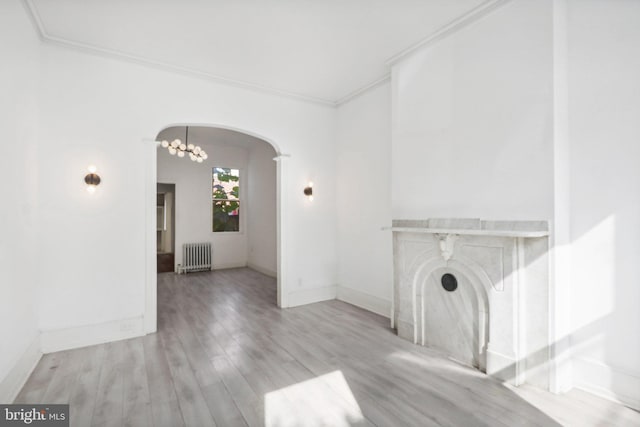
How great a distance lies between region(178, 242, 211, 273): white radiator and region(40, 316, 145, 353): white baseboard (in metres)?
4.18

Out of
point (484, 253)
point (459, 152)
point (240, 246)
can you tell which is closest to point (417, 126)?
point (459, 152)

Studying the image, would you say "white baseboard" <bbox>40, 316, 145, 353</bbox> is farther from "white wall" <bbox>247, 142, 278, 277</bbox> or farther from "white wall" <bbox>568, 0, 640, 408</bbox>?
"white wall" <bbox>568, 0, 640, 408</bbox>

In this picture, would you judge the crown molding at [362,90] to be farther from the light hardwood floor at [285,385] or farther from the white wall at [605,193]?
the light hardwood floor at [285,385]

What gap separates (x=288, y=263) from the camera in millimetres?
4809

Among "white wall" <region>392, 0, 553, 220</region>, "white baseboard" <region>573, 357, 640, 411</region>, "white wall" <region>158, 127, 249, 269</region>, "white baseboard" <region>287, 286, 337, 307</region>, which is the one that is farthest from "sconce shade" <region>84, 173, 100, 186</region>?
"white baseboard" <region>573, 357, 640, 411</region>

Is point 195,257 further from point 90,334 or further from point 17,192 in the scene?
point 17,192

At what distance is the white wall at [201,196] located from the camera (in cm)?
762

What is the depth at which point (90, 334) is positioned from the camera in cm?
336

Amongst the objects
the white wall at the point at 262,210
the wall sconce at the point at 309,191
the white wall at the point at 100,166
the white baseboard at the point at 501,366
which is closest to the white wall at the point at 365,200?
the wall sconce at the point at 309,191

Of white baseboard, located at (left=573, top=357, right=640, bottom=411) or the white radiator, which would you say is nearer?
white baseboard, located at (left=573, top=357, right=640, bottom=411)

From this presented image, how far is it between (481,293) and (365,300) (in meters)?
2.10

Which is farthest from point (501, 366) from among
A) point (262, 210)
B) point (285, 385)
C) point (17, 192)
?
point (262, 210)

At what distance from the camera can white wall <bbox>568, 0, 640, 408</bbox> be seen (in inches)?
86.0

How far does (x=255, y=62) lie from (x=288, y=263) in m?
2.97
